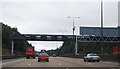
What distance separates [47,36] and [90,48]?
113 feet

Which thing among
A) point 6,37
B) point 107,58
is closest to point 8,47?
point 6,37

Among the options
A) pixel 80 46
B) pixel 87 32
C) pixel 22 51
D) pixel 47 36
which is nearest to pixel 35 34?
pixel 47 36

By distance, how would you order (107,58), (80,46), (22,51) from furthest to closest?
(22,51) → (80,46) → (107,58)

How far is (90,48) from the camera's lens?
510 ft

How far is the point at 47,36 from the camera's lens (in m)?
127

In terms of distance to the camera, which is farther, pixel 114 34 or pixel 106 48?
pixel 106 48

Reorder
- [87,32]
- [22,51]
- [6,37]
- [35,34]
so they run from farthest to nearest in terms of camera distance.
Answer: [22,51] < [6,37] < [35,34] < [87,32]

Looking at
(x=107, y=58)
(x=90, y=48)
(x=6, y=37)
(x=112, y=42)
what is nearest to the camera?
(x=107, y=58)

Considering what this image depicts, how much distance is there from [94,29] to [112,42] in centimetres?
2694

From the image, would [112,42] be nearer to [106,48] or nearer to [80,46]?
[106,48]

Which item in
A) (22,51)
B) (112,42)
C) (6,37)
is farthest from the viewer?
(22,51)

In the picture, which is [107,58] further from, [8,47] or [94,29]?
[8,47]

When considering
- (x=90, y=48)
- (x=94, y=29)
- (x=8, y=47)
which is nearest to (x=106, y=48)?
(x=90, y=48)

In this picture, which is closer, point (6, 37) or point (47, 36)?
point (47, 36)
